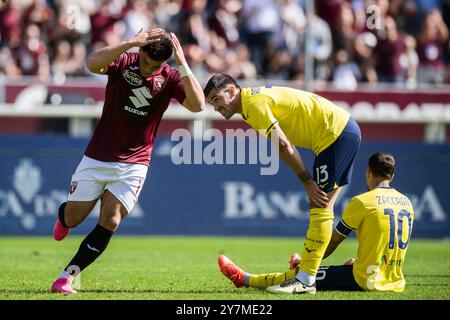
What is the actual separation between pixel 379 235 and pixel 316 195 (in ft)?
2.48

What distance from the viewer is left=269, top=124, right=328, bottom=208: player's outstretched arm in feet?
27.0

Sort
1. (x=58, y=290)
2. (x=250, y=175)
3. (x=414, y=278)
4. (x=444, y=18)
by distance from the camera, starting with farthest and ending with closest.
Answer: (x=444, y=18) → (x=250, y=175) → (x=414, y=278) → (x=58, y=290)

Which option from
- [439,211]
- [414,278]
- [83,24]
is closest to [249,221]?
[439,211]

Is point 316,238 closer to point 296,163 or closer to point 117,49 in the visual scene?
point 296,163

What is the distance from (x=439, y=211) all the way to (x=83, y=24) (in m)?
8.11

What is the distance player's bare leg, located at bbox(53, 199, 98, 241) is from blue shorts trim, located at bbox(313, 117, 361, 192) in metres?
2.20

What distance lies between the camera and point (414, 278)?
34.5ft

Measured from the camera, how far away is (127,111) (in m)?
8.86

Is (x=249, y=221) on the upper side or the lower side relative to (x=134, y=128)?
lower

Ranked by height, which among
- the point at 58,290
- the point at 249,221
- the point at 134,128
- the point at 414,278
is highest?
the point at 134,128

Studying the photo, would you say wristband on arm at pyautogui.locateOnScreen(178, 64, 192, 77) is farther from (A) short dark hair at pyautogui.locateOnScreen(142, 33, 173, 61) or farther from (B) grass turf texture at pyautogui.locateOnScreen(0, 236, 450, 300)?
(B) grass turf texture at pyautogui.locateOnScreen(0, 236, 450, 300)

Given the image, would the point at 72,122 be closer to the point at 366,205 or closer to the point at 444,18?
the point at 444,18

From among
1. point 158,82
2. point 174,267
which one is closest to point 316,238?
point 158,82
